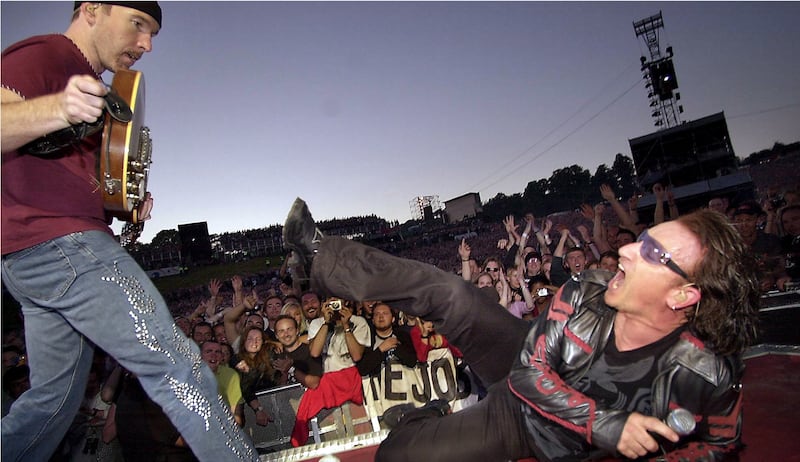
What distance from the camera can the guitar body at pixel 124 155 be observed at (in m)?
1.49

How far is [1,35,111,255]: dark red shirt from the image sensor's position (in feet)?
4.40

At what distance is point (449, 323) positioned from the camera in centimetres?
196

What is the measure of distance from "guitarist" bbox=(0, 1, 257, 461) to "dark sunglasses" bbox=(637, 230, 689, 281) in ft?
5.14

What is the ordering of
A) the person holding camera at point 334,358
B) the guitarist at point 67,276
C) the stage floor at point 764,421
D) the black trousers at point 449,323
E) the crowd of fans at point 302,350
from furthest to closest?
the person holding camera at point 334,358
the crowd of fans at point 302,350
the stage floor at point 764,421
the black trousers at point 449,323
the guitarist at point 67,276

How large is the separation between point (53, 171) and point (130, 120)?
0.28 m

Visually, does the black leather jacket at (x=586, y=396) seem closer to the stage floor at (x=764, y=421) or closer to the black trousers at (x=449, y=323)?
the black trousers at (x=449, y=323)

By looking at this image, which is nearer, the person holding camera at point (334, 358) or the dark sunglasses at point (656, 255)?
the dark sunglasses at point (656, 255)

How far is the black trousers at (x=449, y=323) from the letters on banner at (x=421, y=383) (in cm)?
201

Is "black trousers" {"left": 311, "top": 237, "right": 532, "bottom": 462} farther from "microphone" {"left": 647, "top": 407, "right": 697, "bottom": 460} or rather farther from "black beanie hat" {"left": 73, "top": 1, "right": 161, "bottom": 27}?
"black beanie hat" {"left": 73, "top": 1, "right": 161, "bottom": 27}

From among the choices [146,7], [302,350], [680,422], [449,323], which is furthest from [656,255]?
[302,350]

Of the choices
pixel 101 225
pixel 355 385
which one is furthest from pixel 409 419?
pixel 355 385

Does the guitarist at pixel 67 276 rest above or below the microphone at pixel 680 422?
above

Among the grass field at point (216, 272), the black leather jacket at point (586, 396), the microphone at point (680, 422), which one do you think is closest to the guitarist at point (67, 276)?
the black leather jacket at point (586, 396)

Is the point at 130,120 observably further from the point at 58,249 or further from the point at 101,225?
the point at 58,249
